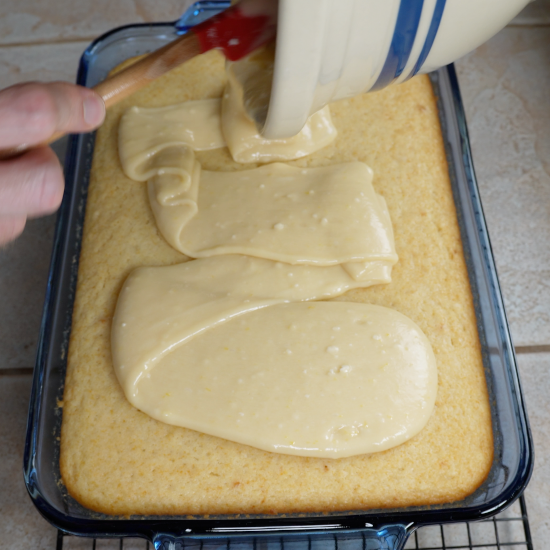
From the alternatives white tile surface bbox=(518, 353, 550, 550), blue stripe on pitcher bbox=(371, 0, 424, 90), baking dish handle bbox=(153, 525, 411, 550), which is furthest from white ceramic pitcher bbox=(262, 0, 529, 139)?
white tile surface bbox=(518, 353, 550, 550)

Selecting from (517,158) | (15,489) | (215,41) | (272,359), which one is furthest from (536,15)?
(15,489)

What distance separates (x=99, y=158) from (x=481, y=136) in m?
0.83

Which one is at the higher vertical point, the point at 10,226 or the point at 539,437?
the point at 10,226

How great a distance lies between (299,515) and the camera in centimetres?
77

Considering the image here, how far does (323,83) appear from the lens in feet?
1.97

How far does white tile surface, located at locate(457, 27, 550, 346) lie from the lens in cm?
110

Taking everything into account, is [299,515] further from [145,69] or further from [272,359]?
[145,69]

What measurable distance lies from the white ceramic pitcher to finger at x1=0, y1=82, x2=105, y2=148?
0.23m

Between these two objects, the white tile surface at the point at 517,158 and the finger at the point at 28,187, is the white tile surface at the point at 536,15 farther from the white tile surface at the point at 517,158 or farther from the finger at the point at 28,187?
the finger at the point at 28,187

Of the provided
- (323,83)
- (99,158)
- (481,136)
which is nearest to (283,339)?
(323,83)

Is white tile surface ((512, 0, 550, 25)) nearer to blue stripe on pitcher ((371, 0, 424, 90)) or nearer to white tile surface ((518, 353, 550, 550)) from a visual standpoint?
white tile surface ((518, 353, 550, 550))

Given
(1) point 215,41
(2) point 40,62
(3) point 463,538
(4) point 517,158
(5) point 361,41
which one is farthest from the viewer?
(2) point 40,62

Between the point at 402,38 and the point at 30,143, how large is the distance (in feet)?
1.34

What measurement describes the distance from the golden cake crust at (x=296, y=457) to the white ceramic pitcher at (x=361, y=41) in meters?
0.35
